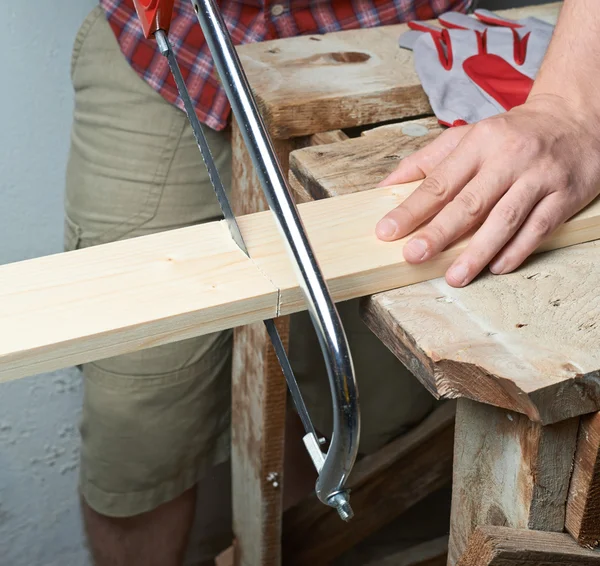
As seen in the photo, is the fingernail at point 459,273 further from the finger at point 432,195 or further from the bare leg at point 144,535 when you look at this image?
the bare leg at point 144,535

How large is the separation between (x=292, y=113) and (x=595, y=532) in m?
0.51

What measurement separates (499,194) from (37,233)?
1.00 m

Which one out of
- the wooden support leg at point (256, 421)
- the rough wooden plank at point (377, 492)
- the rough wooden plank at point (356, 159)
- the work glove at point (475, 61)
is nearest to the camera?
the rough wooden plank at point (356, 159)

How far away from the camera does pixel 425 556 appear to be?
1.40 meters

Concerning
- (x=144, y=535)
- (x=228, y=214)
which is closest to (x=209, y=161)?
(x=228, y=214)

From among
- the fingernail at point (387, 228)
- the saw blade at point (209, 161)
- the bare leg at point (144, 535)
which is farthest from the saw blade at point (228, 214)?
the bare leg at point (144, 535)

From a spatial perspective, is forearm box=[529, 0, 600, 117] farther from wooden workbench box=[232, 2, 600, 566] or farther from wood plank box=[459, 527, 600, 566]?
wood plank box=[459, 527, 600, 566]

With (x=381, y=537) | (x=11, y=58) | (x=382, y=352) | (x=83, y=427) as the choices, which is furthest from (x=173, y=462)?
(x=381, y=537)

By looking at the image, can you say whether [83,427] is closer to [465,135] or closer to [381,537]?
[465,135]

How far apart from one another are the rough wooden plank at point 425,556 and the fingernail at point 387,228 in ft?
2.72

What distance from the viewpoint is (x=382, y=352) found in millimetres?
1409

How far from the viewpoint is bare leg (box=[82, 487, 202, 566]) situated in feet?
4.27

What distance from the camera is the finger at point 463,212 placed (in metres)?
0.68

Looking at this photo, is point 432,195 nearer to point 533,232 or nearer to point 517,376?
point 533,232
